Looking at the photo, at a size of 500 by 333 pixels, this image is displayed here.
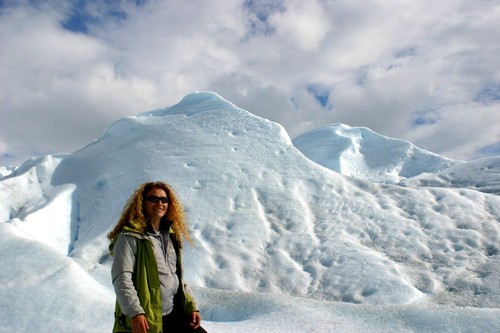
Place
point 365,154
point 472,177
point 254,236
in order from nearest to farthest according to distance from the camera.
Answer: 1. point 254,236
2. point 472,177
3. point 365,154

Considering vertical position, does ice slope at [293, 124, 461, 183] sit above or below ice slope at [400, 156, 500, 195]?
above

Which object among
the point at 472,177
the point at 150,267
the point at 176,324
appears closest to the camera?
the point at 150,267

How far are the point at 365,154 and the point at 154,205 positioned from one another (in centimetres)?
2527

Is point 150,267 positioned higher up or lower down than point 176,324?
higher up

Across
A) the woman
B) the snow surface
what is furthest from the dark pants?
the snow surface

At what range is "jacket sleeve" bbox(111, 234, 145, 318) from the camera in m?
1.89

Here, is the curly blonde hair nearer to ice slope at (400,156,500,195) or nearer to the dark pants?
the dark pants

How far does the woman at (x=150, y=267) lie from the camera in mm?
1939

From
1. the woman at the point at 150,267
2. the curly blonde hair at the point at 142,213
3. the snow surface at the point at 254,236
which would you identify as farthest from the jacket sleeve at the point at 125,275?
the snow surface at the point at 254,236

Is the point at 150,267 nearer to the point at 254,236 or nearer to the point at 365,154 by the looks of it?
the point at 254,236

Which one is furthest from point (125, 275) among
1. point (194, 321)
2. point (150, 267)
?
point (194, 321)

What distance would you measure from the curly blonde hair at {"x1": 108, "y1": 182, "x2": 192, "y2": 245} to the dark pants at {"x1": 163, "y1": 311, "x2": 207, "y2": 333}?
1.30 ft

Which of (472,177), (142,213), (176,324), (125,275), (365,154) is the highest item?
(365,154)

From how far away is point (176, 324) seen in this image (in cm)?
215
